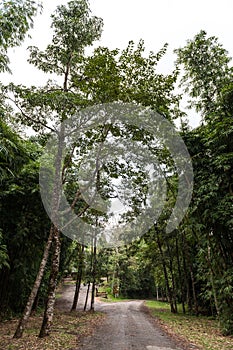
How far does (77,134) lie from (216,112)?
507 centimetres

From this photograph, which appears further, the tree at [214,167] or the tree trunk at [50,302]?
the tree at [214,167]

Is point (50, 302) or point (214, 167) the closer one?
point (50, 302)

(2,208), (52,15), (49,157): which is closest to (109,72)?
(52,15)

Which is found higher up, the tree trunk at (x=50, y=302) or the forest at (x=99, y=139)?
the forest at (x=99, y=139)

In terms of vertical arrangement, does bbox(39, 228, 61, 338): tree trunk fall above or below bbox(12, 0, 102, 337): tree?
below

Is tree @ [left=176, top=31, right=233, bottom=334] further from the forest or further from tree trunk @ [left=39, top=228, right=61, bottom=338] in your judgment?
tree trunk @ [left=39, top=228, right=61, bottom=338]

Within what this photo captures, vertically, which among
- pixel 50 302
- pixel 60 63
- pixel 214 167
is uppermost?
pixel 60 63

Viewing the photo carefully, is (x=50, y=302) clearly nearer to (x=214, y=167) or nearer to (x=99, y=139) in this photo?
(x=99, y=139)

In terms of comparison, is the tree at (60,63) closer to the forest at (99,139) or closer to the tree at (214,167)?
the forest at (99,139)

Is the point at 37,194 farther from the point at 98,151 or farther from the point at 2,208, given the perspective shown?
the point at 98,151

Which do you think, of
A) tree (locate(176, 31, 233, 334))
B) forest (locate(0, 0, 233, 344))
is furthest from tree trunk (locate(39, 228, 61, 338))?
tree (locate(176, 31, 233, 334))

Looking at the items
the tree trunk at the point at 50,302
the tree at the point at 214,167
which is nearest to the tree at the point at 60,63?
the tree trunk at the point at 50,302

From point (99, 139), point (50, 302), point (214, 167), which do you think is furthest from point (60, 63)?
point (50, 302)

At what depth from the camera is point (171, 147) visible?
10156mm
